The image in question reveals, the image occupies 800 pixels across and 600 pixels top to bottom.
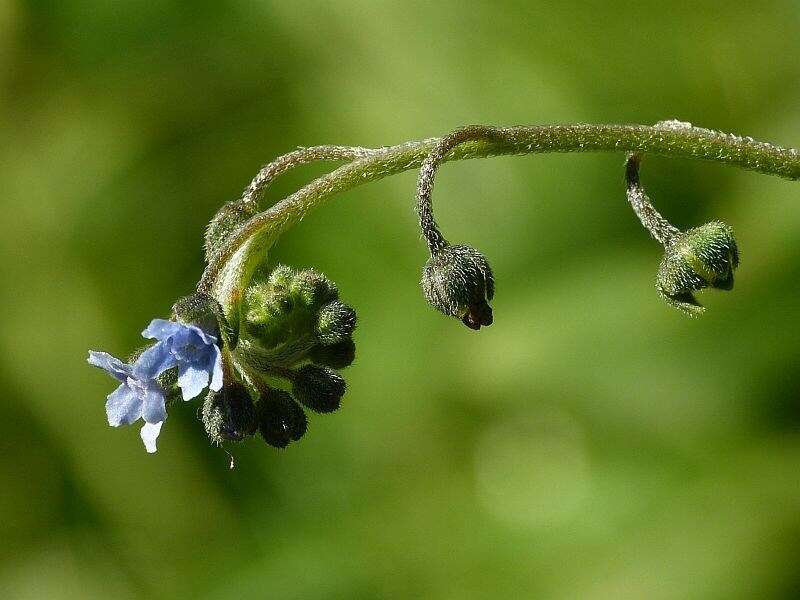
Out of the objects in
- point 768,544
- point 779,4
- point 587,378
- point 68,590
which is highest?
point 779,4

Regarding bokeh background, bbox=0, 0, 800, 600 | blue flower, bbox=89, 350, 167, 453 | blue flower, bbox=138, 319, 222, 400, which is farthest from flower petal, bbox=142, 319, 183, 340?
bokeh background, bbox=0, 0, 800, 600

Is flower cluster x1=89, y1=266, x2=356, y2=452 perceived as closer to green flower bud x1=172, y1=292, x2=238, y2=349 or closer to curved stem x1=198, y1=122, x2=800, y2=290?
green flower bud x1=172, y1=292, x2=238, y2=349

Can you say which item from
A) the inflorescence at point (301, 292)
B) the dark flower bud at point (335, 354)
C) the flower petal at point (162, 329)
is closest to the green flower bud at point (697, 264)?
the inflorescence at point (301, 292)

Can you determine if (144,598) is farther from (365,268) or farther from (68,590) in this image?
(365,268)

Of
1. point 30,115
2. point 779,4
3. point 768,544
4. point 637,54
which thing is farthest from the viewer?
point 30,115

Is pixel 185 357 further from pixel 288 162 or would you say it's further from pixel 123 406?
pixel 288 162

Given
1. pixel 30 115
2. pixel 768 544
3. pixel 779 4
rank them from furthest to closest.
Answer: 1. pixel 30 115
2. pixel 779 4
3. pixel 768 544

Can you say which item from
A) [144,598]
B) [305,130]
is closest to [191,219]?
[305,130]

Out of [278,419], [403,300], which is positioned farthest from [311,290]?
[403,300]
